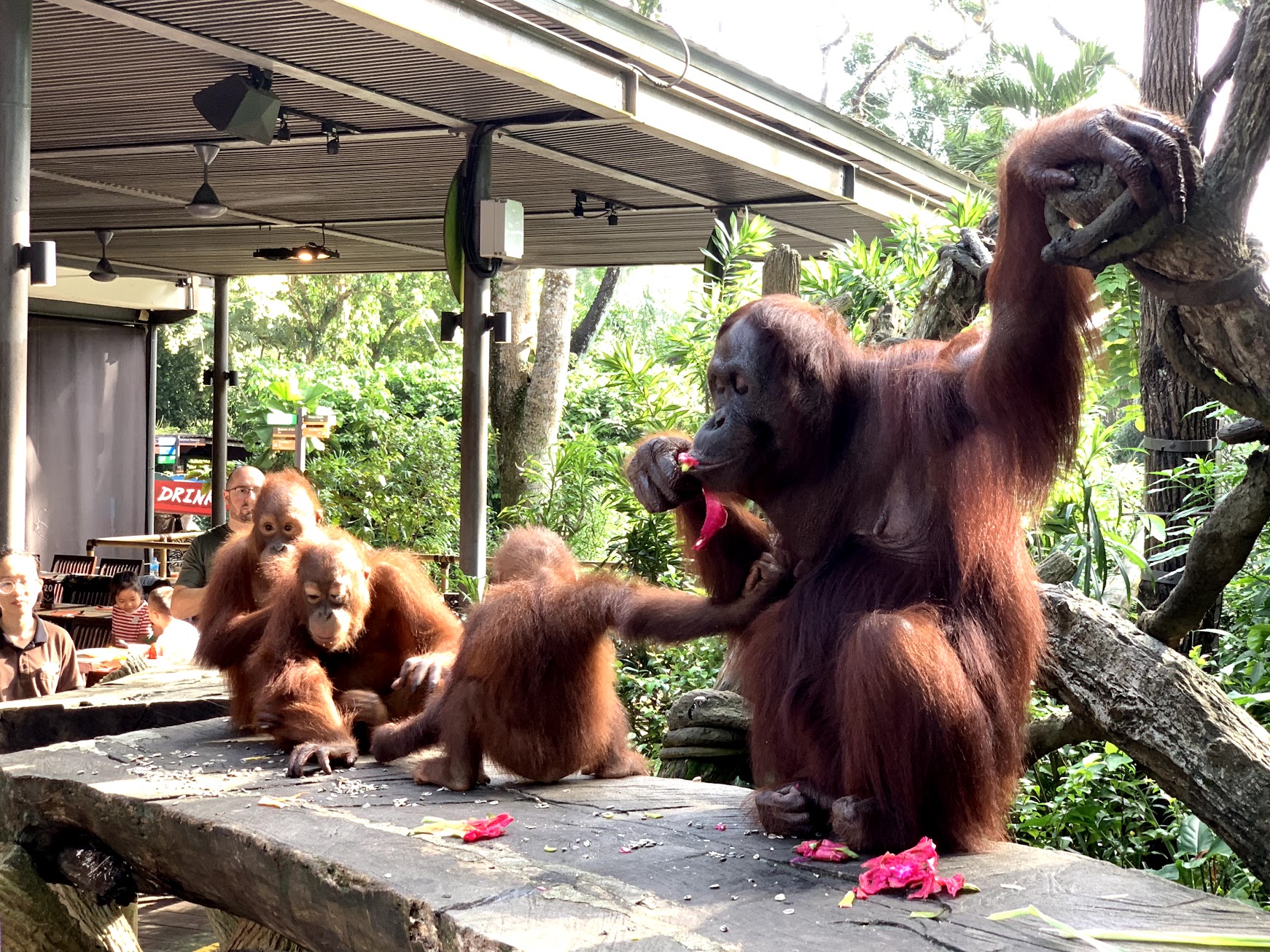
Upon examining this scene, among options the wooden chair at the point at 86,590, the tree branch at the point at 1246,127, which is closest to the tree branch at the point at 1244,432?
the tree branch at the point at 1246,127

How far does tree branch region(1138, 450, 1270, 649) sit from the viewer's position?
2.47 meters

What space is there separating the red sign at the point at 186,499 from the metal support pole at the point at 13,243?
29.5 feet

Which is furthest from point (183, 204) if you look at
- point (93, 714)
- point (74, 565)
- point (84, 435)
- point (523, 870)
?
point (523, 870)

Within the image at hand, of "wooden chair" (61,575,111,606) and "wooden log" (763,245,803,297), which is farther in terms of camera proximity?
"wooden chair" (61,575,111,606)

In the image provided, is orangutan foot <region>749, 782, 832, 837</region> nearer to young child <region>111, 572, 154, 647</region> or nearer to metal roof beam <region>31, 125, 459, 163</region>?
metal roof beam <region>31, 125, 459, 163</region>

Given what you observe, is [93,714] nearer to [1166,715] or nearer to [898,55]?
[1166,715]

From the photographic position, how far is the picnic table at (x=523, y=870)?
2.02 metres

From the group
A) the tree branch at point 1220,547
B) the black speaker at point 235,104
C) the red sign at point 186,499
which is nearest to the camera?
the tree branch at point 1220,547

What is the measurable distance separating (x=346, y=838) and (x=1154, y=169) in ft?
6.39

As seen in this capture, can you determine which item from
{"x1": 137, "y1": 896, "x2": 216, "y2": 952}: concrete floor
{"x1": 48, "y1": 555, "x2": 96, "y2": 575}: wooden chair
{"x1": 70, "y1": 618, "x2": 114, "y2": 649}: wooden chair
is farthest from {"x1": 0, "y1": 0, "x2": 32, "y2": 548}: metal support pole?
{"x1": 48, "y1": 555, "x2": 96, "y2": 575}: wooden chair

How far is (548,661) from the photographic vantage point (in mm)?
3055

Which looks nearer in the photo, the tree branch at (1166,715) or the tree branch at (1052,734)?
the tree branch at (1166,715)

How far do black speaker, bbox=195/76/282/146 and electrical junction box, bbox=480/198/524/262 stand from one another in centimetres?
142

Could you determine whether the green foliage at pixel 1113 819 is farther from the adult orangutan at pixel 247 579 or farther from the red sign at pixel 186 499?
the red sign at pixel 186 499
